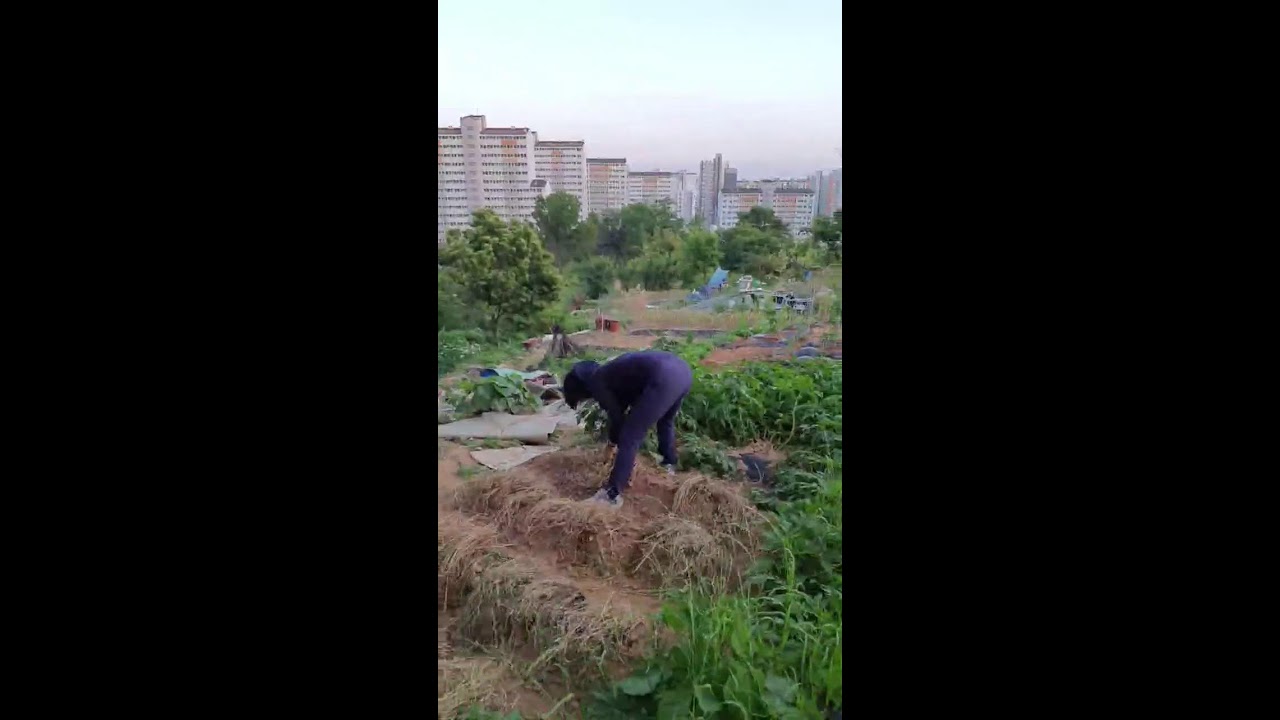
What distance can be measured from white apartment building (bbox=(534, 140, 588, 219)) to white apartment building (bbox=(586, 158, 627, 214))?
2 cm

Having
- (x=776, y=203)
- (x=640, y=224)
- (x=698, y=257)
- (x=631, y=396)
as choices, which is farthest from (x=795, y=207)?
(x=631, y=396)

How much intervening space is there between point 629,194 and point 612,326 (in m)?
0.40

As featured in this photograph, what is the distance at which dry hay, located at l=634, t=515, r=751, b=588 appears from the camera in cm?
215

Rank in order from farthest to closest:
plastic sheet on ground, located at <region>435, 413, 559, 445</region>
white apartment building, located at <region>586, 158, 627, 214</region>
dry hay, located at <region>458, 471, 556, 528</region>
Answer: plastic sheet on ground, located at <region>435, 413, 559, 445</region>, dry hay, located at <region>458, 471, 556, 528</region>, white apartment building, located at <region>586, 158, 627, 214</region>

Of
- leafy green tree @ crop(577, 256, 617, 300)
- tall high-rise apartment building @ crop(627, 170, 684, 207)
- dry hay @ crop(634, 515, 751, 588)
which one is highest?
tall high-rise apartment building @ crop(627, 170, 684, 207)

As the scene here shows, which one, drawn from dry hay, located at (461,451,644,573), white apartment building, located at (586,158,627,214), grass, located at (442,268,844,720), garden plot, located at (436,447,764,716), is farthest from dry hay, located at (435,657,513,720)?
white apartment building, located at (586,158,627,214)

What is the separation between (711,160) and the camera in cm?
216

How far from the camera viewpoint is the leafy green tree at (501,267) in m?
2.27

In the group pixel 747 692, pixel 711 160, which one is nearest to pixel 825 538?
pixel 747 692

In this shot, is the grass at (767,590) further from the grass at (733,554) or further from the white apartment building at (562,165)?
the white apartment building at (562,165)

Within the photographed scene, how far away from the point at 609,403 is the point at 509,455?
0.34 m

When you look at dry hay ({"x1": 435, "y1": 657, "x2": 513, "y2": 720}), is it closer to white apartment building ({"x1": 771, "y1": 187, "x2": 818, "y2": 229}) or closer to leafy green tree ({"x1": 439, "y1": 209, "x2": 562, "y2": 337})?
leafy green tree ({"x1": 439, "y1": 209, "x2": 562, "y2": 337})

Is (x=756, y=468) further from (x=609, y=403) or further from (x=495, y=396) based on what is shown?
(x=495, y=396)

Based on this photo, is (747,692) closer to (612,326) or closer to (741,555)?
(741,555)
